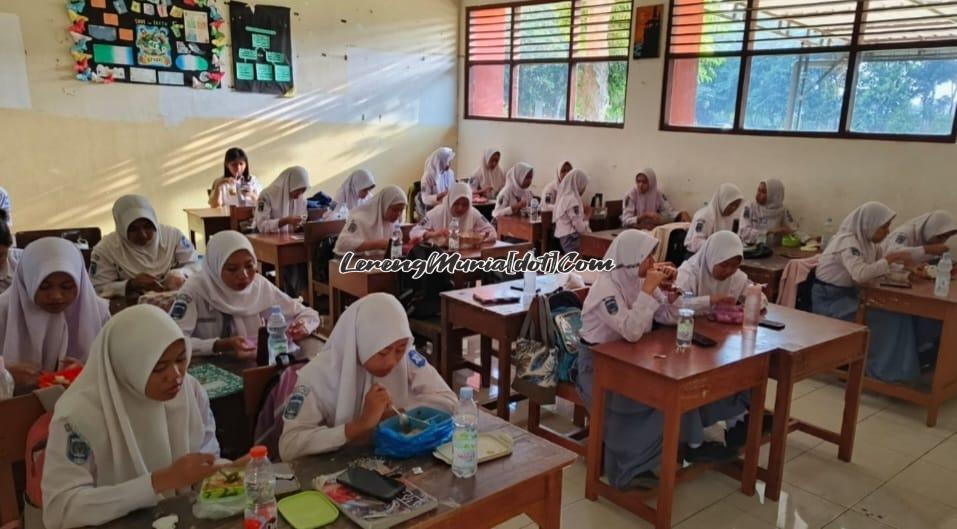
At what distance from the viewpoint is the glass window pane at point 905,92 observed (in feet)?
17.5

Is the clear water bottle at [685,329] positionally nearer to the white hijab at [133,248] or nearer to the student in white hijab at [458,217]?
the student in white hijab at [458,217]

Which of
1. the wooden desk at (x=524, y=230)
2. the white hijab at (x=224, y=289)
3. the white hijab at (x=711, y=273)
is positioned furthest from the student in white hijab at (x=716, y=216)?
the white hijab at (x=224, y=289)

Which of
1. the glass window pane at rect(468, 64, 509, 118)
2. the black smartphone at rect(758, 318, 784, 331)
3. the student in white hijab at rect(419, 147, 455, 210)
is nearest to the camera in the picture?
the black smartphone at rect(758, 318, 784, 331)

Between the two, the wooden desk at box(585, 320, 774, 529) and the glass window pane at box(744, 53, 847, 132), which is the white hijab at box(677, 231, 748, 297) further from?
Answer: the glass window pane at box(744, 53, 847, 132)

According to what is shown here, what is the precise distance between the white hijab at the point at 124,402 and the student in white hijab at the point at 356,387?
345 mm

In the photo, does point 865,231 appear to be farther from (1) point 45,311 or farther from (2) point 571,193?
(1) point 45,311

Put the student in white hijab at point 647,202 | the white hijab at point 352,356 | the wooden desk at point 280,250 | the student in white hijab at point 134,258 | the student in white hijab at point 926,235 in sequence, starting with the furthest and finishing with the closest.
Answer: the student in white hijab at point 647,202 → the wooden desk at point 280,250 → the student in white hijab at point 926,235 → the student in white hijab at point 134,258 → the white hijab at point 352,356

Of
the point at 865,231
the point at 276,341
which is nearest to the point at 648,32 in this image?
the point at 865,231

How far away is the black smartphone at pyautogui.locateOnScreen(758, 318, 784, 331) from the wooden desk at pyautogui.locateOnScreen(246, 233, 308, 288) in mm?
3315

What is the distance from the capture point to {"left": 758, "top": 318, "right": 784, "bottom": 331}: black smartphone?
3309 mm

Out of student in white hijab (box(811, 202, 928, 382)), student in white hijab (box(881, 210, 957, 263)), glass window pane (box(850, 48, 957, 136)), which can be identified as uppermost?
glass window pane (box(850, 48, 957, 136))

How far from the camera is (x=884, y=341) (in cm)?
437

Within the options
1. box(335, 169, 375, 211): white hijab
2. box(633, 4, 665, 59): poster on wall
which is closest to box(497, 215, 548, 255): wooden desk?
box(335, 169, 375, 211): white hijab

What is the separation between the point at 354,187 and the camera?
6.48 meters
